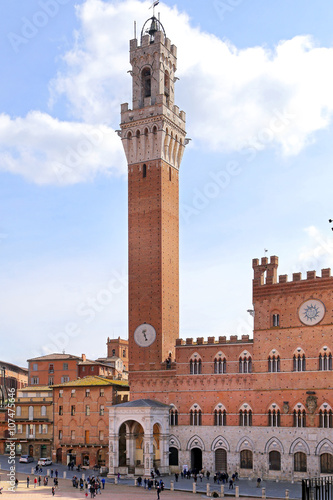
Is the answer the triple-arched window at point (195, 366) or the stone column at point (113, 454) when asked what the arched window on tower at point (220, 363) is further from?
the stone column at point (113, 454)

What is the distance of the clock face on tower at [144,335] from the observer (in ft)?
219

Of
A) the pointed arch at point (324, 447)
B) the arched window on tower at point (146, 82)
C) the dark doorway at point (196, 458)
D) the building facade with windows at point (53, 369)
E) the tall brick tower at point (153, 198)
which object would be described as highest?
the arched window on tower at point (146, 82)

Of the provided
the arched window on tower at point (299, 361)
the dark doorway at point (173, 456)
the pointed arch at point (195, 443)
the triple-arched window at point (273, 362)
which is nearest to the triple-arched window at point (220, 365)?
the triple-arched window at point (273, 362)

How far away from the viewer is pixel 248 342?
61.6 meters

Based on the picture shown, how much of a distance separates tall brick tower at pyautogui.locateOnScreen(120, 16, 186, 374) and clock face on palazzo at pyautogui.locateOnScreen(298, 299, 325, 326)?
14894 millimetres

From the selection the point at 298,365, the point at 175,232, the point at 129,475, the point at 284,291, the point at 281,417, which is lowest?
the point at 129,475

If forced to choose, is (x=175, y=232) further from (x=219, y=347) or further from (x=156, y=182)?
(x=219, y=347)

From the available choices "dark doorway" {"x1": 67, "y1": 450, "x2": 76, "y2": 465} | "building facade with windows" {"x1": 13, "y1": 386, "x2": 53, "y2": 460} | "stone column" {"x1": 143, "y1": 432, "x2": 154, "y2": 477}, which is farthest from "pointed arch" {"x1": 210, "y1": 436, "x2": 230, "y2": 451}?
"building facade with windows" {"x1": 13, "y1": 386, "x2": 53, "y2": 460}

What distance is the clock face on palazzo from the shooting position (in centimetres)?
5797

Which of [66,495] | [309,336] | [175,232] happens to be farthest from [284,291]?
[66,495]

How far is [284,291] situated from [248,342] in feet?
19.6

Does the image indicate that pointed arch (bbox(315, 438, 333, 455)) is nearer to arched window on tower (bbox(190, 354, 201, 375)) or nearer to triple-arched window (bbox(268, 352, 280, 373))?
triple-arched window (bbox(268, 352, 280, 373))

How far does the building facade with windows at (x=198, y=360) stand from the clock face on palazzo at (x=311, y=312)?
93 mm

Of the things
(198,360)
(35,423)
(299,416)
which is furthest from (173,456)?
(35,423)
